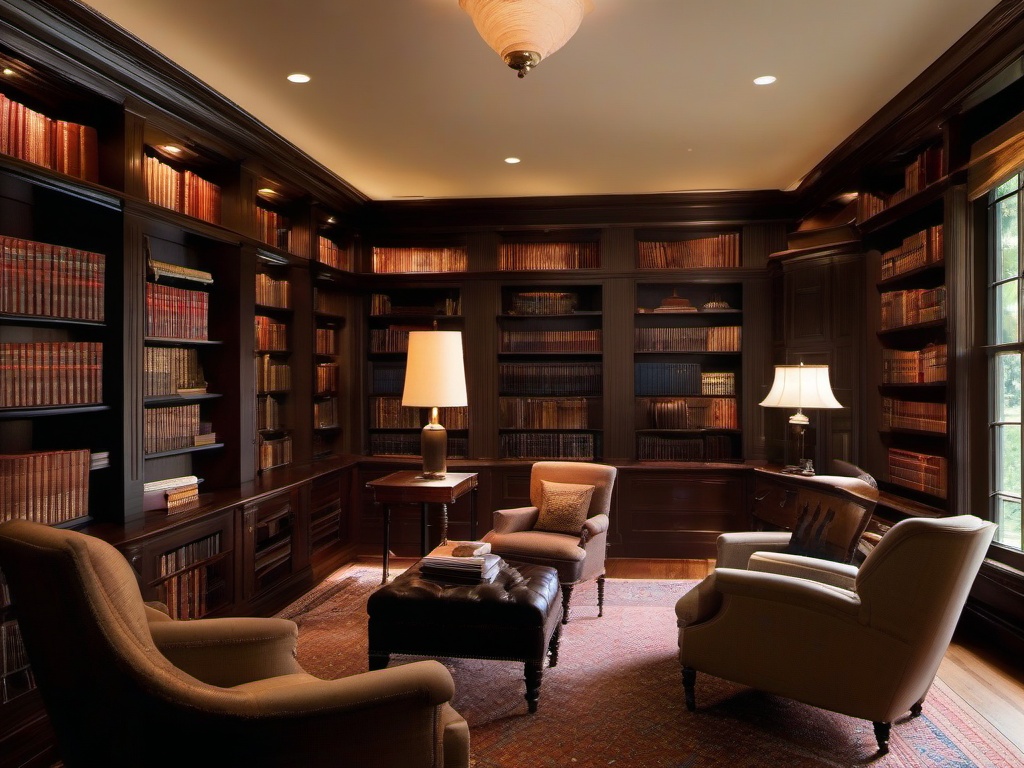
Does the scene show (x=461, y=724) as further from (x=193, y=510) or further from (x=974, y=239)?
(x=974, y=239)

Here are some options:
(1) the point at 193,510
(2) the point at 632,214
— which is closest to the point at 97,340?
(1) the point at 193,510

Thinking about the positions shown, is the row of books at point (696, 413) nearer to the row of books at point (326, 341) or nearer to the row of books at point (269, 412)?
the row of books at point (326, 341)

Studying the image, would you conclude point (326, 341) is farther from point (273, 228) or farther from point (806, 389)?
point (806, 389)

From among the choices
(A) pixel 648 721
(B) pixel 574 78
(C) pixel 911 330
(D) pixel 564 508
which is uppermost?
(B) pixel 574 78

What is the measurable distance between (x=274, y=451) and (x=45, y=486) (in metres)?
1.99

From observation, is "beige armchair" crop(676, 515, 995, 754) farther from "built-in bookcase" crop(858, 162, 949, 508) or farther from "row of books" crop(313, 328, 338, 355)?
"row of books" crop(313, 328, 338, 355)

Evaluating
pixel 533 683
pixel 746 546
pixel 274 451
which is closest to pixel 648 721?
pixel 533 683

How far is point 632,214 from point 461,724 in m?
4.57

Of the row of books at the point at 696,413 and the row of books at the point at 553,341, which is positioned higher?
the row of books at the point at 553,341

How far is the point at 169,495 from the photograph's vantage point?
349cm

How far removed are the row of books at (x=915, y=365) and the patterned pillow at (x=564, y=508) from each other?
1.95 meters

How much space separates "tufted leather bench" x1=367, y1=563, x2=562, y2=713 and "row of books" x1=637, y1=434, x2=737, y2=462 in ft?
9.69

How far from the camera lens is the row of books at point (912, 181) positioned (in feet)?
12.0

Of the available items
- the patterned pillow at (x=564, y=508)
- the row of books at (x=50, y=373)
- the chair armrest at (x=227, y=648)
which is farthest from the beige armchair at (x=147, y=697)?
the patterned pillow at (x=564, y=508)
